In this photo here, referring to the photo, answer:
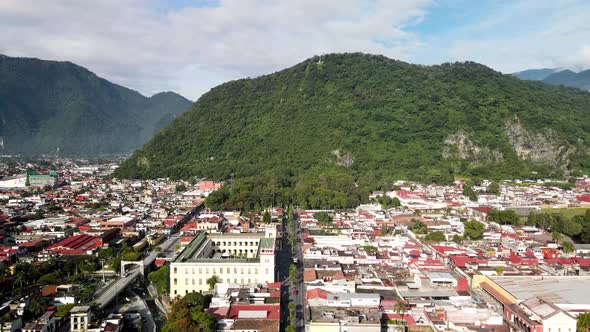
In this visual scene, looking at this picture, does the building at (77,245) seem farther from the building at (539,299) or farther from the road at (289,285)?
the building at (539,299)

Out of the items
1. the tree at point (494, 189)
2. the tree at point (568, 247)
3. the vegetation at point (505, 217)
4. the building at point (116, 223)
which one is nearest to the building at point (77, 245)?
the building at point (116, 223)

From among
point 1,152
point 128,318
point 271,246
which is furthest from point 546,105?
point 1,152

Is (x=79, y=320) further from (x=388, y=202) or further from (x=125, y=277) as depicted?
(x=388, y=202)

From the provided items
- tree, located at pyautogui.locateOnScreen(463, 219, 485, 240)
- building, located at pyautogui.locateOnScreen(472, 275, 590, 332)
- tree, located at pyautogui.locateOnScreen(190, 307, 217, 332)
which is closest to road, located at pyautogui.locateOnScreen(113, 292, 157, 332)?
tree, located at pyautogui.locateOnScreen(190, 307, 217, 332)

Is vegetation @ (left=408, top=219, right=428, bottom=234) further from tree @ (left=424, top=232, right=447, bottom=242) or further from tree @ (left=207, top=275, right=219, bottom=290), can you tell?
tree @ (left=207, top=275, right=219, bottom=290)

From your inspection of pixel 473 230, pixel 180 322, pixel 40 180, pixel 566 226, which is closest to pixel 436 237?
pixel 473 230
